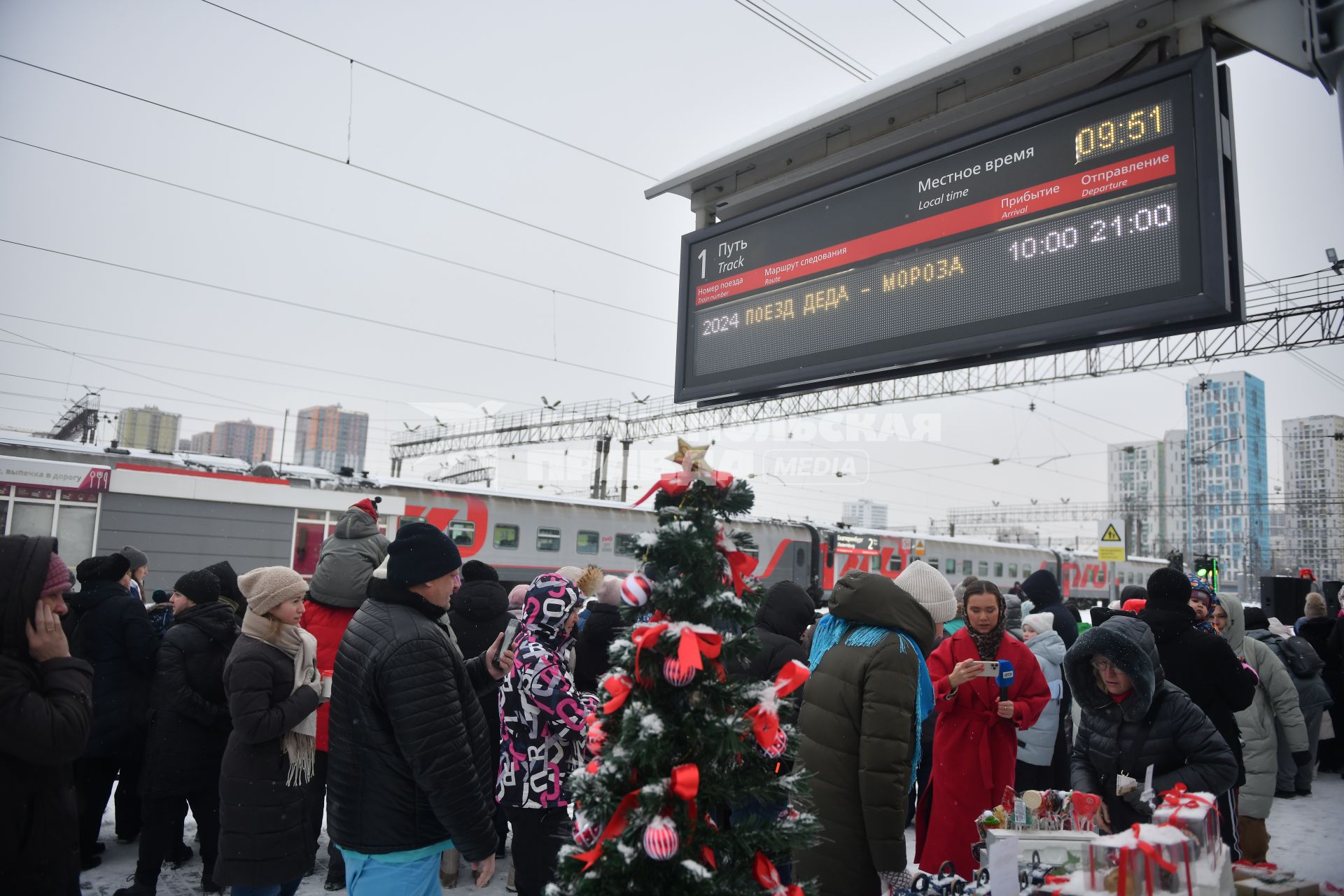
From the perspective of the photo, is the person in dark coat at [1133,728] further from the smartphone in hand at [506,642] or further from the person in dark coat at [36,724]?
the person in dark coat at [36,724]

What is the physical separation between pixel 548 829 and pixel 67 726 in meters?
2.05

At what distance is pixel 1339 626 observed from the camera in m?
8.40

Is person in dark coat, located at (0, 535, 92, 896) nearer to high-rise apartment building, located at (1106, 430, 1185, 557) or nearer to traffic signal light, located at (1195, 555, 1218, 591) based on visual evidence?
traffic signal light, located at (1195, 555, 1218, 591)

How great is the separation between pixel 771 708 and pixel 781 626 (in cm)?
218

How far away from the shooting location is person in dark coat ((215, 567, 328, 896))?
349 cm

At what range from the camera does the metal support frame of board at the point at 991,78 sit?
350cm

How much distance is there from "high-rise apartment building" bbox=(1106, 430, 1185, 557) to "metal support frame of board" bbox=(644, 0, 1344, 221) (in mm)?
58112

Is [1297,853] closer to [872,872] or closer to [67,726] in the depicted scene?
[872,872]

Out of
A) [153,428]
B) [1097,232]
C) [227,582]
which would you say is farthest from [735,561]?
[153,428]

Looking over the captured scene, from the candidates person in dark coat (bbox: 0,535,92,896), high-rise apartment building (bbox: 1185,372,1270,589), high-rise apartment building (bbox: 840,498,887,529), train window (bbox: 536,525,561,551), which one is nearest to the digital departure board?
person in dark coat (bbox: 0,535,92,896)

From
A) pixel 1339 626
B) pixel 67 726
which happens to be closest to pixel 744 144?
pixel 67 726

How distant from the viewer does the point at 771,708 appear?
2.09m

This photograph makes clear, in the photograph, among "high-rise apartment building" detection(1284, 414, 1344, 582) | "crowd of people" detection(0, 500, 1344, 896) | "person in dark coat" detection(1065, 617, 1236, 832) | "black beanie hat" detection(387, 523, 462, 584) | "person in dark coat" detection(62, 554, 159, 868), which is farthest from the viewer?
"high-rise apartment building" detection(1284, 414, 1344, 582)

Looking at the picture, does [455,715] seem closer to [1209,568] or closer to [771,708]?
[771,708]
